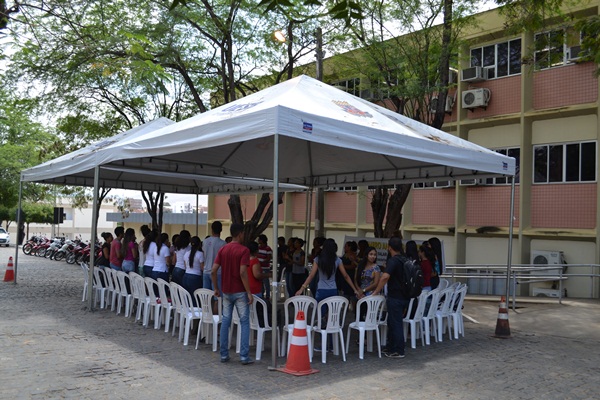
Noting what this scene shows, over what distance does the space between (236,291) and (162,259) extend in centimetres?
338

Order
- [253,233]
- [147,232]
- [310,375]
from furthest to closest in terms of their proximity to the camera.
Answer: [253,233]
[147,232]
[310,375]

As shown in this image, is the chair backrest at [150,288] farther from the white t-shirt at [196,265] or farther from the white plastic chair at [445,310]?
the white plastic chair at [445,310]

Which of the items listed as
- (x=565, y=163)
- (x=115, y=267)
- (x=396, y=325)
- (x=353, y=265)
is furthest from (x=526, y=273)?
(x=115, y=267)

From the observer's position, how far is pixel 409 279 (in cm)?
756

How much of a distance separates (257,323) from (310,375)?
3.65ft

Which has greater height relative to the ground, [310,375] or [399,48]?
[399,48]

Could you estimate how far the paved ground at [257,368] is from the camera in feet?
19.4

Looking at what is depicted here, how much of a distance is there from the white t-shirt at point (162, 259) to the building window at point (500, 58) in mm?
12972

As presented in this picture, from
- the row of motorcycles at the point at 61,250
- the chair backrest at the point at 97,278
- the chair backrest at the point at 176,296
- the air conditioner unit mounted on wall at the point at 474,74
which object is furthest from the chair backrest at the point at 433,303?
the row of motorcycles at the point at 61,250

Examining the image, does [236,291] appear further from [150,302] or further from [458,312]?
[458,312]

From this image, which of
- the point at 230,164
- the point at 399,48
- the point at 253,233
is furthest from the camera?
the point at 253,233

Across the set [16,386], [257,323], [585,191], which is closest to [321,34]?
[585,191]

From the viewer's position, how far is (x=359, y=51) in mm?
15320

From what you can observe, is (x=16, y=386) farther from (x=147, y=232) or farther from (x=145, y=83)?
(x=145, y=83)
